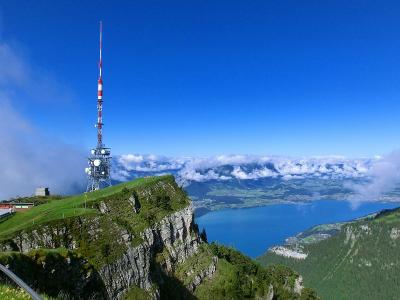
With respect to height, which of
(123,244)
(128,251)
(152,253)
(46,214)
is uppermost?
(46,214)

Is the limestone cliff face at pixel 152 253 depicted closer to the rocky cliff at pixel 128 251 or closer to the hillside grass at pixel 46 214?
the rocky cliff at pixel 128 251

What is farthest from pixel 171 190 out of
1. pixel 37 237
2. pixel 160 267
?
pixel 37 237

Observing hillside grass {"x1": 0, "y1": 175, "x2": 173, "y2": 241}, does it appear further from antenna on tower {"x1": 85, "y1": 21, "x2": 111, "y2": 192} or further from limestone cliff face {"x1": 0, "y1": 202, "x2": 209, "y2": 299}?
antenna on tower {"x1": 85, "y1": 21, "x2": 111, "y2": 192}

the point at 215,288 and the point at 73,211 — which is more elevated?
the point at 73,211

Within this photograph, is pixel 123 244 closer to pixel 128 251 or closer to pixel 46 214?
pixel 128 251

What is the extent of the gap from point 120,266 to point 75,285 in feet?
88.4

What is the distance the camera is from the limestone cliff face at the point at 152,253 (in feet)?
211

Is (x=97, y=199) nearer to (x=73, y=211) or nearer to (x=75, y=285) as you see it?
(x=73, y=211)

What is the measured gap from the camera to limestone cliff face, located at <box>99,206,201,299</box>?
211 feet

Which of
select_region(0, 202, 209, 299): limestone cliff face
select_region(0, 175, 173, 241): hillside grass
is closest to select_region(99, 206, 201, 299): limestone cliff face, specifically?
select_region(0, 202, 209, 299): limestone cliff face

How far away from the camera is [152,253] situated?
278 ft

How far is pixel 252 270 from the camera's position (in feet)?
370

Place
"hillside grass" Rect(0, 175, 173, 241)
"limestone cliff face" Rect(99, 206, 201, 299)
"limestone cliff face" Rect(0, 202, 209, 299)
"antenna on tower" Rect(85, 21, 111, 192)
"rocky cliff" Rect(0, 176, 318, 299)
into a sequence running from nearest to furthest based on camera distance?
1. "rocky cliff" Rect(0, 176, 318, 299)
2. "limestone cliff face" Rect(0, 202, 209, 299)
3. "limestone cliff face" Rect(99, 206, 201, 299)
4. "hillside grass" Rect(0, 175, 173, 241)
5. "antenna on tower" Rect(85, 21, 111, 192)

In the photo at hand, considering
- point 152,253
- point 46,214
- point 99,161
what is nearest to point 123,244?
point 46,214
